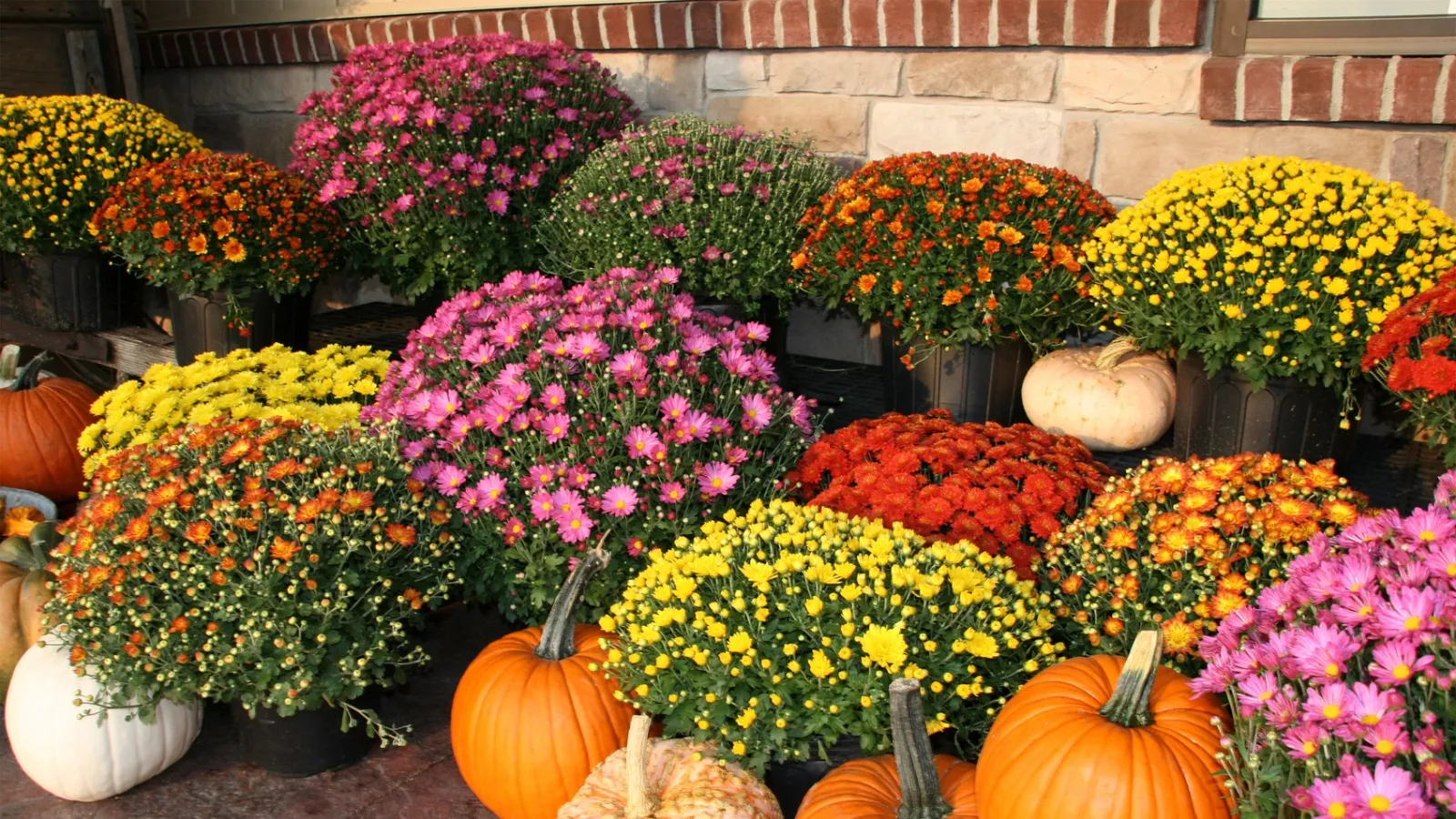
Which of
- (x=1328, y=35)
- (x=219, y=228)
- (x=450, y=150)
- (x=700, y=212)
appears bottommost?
(x=219, y=228)

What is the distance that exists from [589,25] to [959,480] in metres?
3.66

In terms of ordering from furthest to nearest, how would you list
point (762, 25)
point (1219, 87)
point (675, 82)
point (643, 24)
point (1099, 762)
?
point (675, 82)
point (643, 24)
point (762, 25)
point (1219, 87)
point (1099, 762)

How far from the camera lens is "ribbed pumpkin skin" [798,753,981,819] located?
2.36m

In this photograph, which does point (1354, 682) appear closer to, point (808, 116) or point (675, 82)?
point (808, 116)

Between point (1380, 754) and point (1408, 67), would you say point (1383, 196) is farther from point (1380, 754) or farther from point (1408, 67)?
point (1380, 754)

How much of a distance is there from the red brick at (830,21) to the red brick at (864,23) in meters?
0.04

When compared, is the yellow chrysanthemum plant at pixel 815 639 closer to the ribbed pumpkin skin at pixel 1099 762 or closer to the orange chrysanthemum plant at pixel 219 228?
the ribbed pumpkin skin at pixel 1099 762

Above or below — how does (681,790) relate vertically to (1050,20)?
below

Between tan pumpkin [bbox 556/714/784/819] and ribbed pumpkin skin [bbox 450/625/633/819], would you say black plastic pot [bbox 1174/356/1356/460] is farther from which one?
ribbed pumpkin skin [bbox 450/625/633/819]

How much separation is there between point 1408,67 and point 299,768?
3.81 m

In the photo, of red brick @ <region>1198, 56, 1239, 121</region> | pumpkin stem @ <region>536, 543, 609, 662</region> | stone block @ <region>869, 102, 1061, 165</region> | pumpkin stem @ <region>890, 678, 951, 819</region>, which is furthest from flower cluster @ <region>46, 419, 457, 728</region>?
red brick @ <region>1198, 56, 1239, 121</region>

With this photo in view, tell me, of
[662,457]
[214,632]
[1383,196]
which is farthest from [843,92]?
[214,632]

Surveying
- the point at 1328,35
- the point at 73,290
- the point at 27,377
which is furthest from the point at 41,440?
the point at 1328,35

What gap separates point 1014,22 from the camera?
4.50 m
